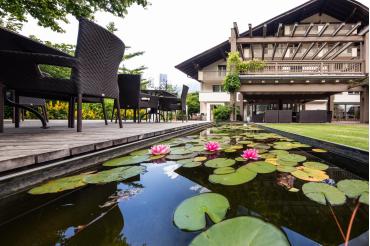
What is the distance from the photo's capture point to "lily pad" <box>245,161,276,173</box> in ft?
3.88

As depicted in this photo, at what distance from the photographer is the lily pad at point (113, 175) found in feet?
3.45

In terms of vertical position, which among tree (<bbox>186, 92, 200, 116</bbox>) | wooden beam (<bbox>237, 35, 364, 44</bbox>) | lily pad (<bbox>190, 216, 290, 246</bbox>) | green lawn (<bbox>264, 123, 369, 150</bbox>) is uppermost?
wooden beam (<bbox>237, 35, 364, 44</bbox>)

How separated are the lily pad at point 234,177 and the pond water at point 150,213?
28mm

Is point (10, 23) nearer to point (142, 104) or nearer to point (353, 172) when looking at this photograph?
point (142, 104)

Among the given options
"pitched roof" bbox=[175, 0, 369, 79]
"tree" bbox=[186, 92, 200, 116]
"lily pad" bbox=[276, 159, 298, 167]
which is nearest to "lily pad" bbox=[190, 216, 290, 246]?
"lily pad" bbox=[276, 159, 298, 167]

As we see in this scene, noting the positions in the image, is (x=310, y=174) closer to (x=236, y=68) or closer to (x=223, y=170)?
(x=223, y=170)

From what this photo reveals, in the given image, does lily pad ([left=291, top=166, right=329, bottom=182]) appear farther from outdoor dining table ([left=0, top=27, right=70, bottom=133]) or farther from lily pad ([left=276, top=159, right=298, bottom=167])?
outdoor dining table ([left=0, top=27, right=70, bottom=133])

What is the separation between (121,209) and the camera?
750 millimetres

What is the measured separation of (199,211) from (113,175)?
2.09 ft

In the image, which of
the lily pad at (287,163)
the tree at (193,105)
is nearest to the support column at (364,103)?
the lily pad at (287,163)

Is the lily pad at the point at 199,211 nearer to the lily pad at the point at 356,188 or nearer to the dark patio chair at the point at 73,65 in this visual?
the lily pad at the point at 356,188

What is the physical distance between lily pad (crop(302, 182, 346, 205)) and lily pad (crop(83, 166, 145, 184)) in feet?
2.76

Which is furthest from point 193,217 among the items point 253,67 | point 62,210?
point 253,67

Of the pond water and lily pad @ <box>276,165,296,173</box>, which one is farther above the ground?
lily pad @ <box>276,165,296,173</box>
